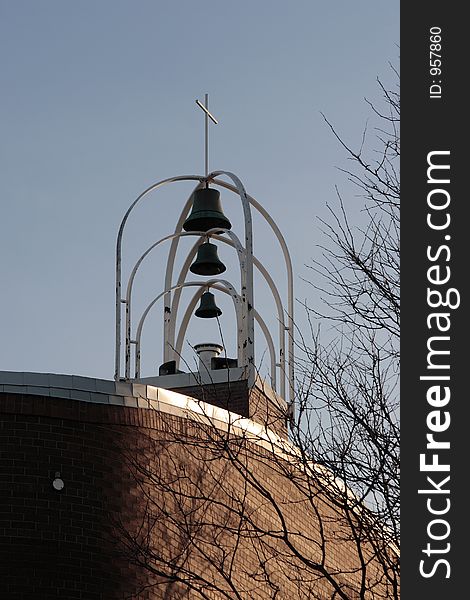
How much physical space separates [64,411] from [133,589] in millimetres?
2090

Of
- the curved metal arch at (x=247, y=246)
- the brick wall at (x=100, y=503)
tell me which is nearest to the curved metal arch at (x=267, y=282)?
the curved metal arch at (x=247, y=246)

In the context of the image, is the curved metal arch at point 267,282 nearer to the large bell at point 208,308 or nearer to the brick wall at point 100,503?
the large bell at point 208,308

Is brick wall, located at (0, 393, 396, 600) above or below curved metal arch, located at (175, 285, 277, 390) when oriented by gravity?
below

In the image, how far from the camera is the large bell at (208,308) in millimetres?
20359

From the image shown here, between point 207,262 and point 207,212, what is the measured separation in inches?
32.5

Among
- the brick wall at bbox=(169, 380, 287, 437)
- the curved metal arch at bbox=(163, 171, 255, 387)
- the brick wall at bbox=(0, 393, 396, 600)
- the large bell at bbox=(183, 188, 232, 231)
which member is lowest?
the brick wall at bbox=(0, 393, 396, 600)

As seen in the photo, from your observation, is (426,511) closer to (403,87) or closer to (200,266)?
(403,87)

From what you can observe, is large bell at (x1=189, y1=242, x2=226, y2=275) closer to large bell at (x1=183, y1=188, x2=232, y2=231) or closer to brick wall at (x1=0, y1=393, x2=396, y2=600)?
large bell at (x1=183, y1=188, x2=232, y2=231)

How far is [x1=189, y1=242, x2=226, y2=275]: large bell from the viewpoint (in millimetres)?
19422

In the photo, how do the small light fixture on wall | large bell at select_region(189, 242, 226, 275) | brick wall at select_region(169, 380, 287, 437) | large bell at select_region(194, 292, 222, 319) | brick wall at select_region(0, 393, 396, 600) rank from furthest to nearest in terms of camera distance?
large bell at select_region(194, 292, 222, 319)
large bell at select_region(189, 242, 226, 275)
brick wall at select_region(169, 380, 287, 437)
the small light fixture on wall
brick wall at select_region(0, 393, 396, 600)

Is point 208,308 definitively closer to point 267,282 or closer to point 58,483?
point 267,282

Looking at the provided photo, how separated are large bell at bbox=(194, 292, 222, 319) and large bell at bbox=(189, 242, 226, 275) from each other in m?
0.86

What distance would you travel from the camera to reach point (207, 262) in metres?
19.4

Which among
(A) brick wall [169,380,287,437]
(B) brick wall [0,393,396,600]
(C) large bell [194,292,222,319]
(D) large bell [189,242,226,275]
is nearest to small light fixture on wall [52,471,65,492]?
(B) brick wall [0,393,396,600]
